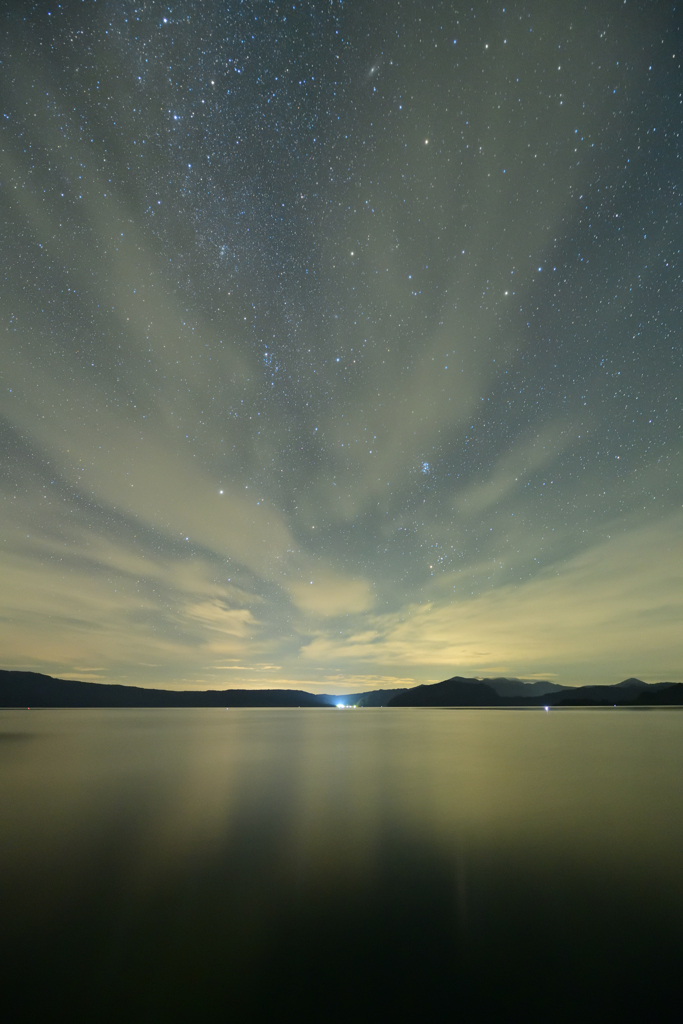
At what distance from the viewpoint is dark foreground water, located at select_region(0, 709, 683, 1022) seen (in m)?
4.62

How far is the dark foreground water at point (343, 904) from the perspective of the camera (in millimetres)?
4617

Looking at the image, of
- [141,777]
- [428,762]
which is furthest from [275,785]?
[428,762]

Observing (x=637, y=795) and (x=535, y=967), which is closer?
(x=535, y=967)

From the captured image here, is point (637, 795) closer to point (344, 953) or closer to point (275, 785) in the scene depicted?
point (275, 785)

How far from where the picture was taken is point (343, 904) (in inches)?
266

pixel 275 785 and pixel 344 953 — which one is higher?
pixel 275 785

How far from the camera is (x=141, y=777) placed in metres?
18.8

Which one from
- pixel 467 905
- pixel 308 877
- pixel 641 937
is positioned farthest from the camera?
pixel 308 877

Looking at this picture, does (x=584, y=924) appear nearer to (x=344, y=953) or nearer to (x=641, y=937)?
(x=641, y=937)

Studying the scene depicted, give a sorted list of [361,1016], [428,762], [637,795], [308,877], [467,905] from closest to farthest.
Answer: [361,1016] → [467,905] → [308,877] → [637,795] → [428,762]

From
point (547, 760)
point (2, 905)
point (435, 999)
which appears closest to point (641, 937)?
point (435, 999)

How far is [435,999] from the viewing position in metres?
4.55

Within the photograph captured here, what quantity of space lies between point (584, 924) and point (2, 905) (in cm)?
829

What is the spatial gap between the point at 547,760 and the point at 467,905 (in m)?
20.9
